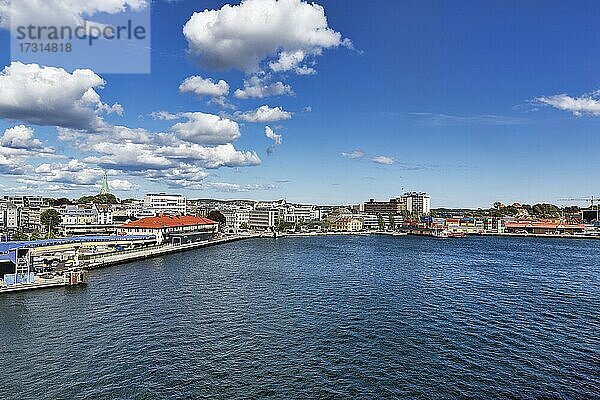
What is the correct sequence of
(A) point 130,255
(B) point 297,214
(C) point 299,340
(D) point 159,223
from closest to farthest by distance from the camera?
(C) point 299,340 < (A) point 130,255 < (D) point 159,223 < (B) point 297,214

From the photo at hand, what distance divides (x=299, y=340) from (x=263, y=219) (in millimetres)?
81001

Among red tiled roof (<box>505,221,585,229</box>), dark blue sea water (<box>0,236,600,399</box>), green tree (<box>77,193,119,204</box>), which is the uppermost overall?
green tree (<box>77,193,119,204</box>)

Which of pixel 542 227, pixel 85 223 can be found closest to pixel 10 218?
pixel 85 223

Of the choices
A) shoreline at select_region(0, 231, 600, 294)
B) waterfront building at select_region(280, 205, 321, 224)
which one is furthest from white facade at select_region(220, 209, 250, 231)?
shoreline at select_region(0, 231, 600, 294)

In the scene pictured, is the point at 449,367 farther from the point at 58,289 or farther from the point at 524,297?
the point at 58,289

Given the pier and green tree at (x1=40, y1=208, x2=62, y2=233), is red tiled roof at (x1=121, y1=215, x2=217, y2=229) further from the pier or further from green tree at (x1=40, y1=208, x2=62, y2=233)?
green tree at (x1=40, y1=208, x2=62, y2=233)

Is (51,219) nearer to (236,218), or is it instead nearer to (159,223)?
(159,223)

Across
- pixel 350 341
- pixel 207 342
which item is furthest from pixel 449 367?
pixel 207 342

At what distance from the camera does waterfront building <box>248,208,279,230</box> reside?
309 ft

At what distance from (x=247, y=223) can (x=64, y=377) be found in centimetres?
8495

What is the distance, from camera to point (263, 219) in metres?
94.9

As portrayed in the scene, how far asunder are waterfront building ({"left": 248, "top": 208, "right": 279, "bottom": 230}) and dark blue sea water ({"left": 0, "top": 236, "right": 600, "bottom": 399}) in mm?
67785

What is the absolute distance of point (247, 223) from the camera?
95875 mm

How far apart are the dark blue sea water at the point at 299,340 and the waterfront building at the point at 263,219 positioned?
6778cm
